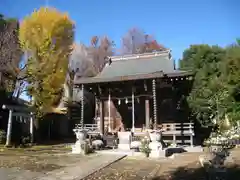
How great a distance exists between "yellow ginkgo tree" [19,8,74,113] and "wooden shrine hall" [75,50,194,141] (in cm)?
318

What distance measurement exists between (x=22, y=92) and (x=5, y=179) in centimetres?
1397

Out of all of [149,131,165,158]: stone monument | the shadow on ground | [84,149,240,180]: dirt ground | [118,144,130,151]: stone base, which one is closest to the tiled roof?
[118,144,130,151]: stone base

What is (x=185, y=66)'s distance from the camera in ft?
70.2

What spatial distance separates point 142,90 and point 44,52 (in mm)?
8370

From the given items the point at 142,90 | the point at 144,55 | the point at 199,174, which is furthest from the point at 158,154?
the point at 144,55

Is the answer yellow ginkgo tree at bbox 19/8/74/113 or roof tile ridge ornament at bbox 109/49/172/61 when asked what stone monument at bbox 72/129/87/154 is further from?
roof tile ridge ornament at bbox 109/49/172/61

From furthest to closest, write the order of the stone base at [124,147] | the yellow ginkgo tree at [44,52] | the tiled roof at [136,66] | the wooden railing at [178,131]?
the yellow ginkgo tree at [44,52] < the tiled roof at [136,66] < the wooden railing at [178,131] < the stone base at [124,147]

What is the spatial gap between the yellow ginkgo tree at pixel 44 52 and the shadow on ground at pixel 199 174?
555 inches

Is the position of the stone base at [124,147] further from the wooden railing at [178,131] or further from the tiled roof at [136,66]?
the tiled roof at [136,66]

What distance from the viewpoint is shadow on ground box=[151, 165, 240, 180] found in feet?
22.2

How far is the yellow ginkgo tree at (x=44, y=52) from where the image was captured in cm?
1963

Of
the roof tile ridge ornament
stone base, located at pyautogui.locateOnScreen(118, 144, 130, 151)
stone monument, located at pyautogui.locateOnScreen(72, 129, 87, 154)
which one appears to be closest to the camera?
stone monument, located at pyautogui.locateOnScreen(72, 129, 87, 154)

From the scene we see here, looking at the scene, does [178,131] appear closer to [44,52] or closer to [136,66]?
[136,66]

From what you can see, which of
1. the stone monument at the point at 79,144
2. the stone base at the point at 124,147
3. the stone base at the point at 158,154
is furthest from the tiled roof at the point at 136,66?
the stone base at the point at 158,154
